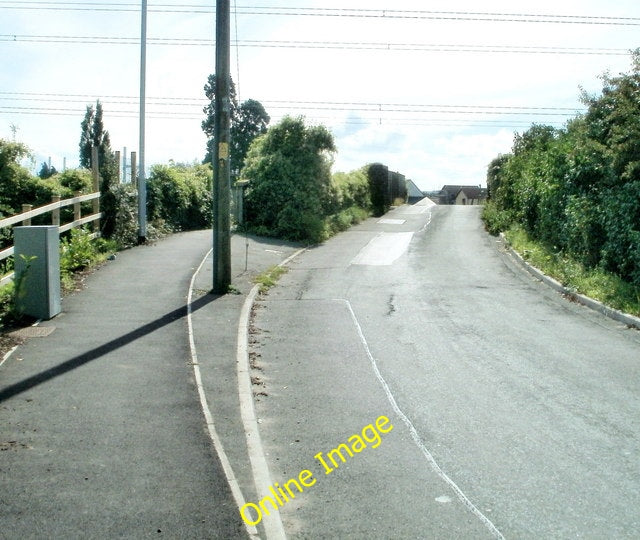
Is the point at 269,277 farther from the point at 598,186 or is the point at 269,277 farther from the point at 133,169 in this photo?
the point at 133,169

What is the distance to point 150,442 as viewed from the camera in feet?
21.2

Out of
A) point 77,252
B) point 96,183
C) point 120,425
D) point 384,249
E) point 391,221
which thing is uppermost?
point 96,183

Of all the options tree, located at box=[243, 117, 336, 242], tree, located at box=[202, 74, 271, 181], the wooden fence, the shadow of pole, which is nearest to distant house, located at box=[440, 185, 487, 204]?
tree, located at box=[202, 74, 271, 181]

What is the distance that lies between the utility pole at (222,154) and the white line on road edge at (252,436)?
2880 millimetres

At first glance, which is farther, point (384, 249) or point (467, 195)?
point (467, 195)

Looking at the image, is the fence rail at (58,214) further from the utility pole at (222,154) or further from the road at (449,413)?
the road at (449,413)

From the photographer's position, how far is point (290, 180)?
1062 inches

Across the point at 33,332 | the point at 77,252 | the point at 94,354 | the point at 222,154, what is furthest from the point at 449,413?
the point at 77,252

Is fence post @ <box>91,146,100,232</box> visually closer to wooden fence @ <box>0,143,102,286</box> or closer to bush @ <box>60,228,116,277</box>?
wooden fence @ <box>0,143,102,286</box>

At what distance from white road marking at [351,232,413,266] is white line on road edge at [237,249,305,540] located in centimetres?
942

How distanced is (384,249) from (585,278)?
882cm

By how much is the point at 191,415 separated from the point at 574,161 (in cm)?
1274

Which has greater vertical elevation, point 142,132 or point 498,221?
point 142,132

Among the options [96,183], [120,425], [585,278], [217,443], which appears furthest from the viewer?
[96,183]
